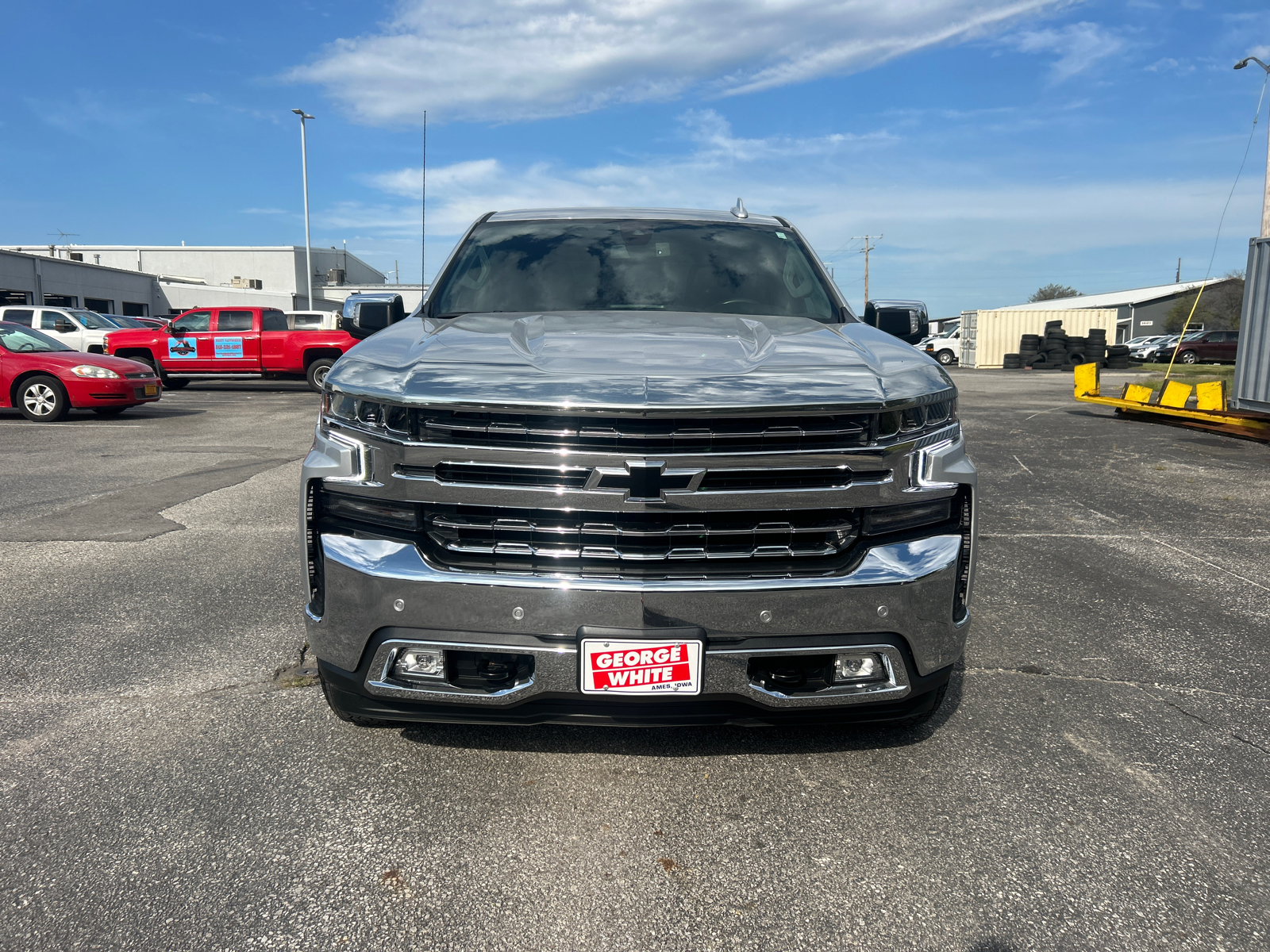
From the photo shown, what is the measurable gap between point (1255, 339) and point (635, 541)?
12221 millimetres

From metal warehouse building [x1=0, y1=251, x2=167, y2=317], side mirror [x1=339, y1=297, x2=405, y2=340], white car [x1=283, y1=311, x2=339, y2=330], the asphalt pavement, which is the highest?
metal warehouse building [x1=0, y1=251, x2=167, y2=317]

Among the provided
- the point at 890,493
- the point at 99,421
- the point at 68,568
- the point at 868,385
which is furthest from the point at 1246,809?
the point at 99,421

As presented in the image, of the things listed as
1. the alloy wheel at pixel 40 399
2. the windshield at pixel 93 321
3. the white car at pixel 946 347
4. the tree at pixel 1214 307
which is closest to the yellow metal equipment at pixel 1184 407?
the alloy wheel at pixel 40 399

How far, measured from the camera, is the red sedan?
12.6 m

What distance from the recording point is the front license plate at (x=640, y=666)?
229 cm

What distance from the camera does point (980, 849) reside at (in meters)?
2.35

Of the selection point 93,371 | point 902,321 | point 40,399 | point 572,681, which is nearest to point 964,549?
point 572,681

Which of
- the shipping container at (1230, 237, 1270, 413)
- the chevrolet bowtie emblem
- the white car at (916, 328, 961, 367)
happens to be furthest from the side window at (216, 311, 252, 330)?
the white car at (916, 328, 961, 367)

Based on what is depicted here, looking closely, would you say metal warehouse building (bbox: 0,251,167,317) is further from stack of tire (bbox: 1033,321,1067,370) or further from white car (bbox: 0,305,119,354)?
stack of tire (bbox: 1033,321,1067,370)

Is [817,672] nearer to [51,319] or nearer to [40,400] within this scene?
[40,400]

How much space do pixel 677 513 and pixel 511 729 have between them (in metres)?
1.12

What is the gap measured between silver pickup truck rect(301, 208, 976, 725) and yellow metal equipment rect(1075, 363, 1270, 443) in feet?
36.5

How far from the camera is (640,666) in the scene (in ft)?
A: 7.59

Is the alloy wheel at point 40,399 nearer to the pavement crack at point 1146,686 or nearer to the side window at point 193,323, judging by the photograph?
the side window at point 193,323
